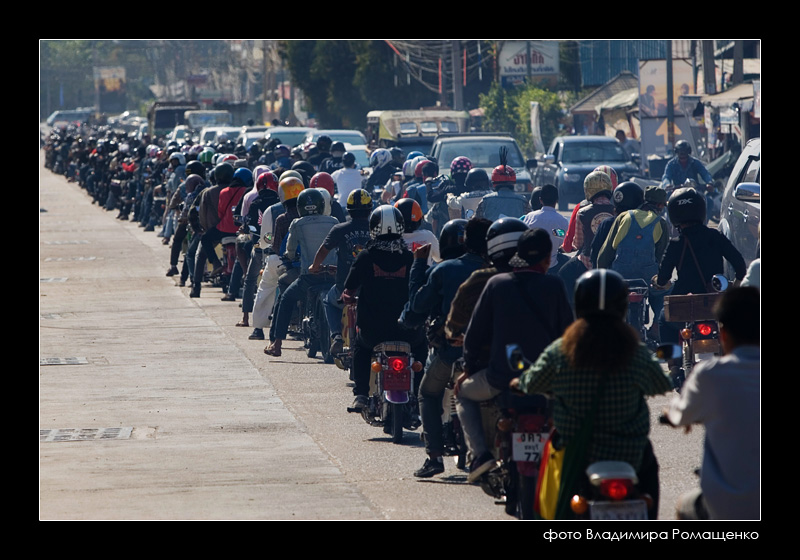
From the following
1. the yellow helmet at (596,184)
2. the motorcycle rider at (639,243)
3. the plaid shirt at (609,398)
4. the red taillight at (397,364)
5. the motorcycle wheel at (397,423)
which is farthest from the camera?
the yellow helmet at (596,184)

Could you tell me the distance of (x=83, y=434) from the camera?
10.6m

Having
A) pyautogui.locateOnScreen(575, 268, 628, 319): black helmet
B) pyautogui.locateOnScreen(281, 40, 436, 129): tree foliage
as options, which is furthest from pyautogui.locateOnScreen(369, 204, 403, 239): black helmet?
pyautogui.locateOnScreen(281, 40, 436, 129): tree foliage

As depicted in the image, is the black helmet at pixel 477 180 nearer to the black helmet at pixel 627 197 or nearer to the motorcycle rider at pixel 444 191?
the motorcycle rider at pixel 444 191

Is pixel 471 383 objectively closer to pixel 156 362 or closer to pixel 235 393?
pixel 235 393

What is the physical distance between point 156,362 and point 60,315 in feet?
14.3

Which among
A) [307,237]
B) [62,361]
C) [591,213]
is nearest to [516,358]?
[307,237]

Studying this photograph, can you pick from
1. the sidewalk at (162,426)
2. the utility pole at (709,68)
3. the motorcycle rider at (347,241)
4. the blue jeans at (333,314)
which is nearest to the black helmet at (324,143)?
the sidewalk at (162,426)

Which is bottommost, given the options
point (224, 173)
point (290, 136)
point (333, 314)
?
point (333, 314)

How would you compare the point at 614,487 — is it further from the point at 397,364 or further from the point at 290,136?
the point at 290,136

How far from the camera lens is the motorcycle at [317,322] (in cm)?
1331

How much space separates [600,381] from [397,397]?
151 inches

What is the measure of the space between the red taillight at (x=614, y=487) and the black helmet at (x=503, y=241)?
6.32ft

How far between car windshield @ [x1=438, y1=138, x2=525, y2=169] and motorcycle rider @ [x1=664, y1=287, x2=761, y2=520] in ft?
73.1

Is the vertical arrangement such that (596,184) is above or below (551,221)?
above
